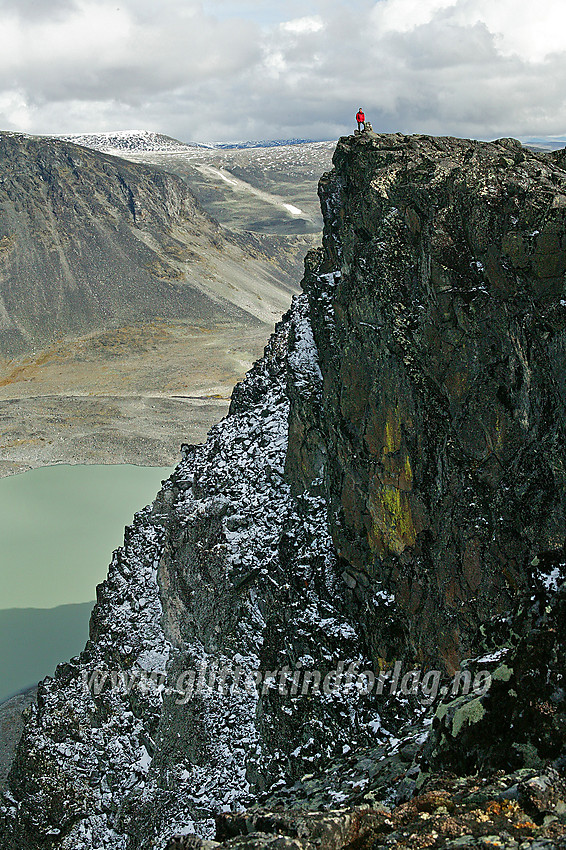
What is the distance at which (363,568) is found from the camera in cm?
2033

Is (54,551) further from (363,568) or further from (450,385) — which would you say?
(450,385)

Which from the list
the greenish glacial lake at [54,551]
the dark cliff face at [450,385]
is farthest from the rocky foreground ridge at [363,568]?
the greenish glacial lake at [54,551]

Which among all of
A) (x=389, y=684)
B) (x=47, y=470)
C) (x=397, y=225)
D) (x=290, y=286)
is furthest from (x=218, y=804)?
(x=290, y=286)

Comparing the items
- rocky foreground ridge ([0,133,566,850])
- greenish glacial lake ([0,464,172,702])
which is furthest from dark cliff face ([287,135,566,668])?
greenish glacial lake ([0,464,172,702])

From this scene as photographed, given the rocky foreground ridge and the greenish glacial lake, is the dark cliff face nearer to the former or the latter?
the rocky foreground ridge

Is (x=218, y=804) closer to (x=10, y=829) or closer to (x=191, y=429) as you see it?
(x=10, y=829)

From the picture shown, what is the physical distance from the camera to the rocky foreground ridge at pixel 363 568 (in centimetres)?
888

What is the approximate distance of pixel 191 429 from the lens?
74500 mm

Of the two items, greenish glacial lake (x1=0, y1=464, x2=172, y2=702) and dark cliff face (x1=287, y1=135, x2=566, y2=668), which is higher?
dark cliff face (x1=287, y1=135, x2=566, y2=668)

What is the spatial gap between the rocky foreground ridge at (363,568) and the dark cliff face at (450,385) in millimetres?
63

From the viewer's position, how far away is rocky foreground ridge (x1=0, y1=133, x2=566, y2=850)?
8.88m

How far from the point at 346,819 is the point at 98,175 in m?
150

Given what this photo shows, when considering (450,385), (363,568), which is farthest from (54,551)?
(450,385)

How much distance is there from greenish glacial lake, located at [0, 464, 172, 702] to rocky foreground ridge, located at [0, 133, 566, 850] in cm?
1039
